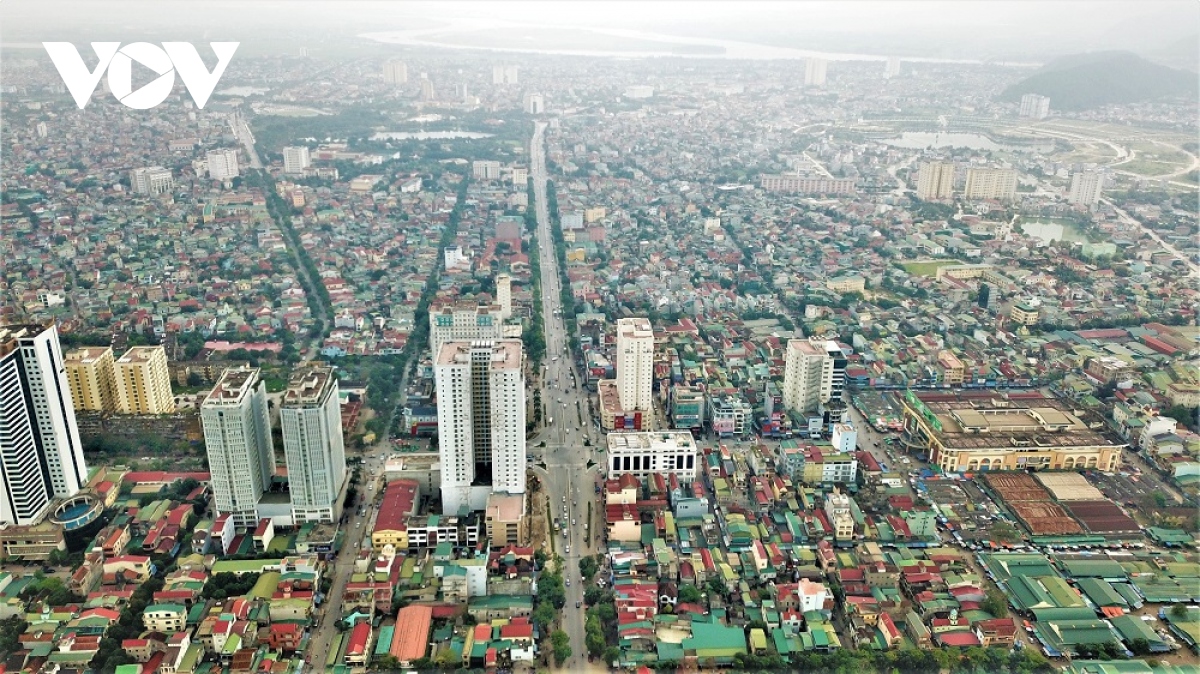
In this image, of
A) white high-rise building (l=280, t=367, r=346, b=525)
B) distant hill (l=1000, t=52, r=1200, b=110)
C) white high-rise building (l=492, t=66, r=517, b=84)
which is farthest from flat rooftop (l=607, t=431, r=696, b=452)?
white high-rise building (l=492, t=66, r=517, b=84)

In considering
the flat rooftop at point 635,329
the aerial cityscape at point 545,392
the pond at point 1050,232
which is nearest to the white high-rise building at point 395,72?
the aerial cityscape at point 545,392

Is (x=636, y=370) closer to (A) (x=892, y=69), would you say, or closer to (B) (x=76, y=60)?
(B) (x=76, y=60)

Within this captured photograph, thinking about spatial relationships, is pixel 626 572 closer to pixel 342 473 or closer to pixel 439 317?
pixel 342 473

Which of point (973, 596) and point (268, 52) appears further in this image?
point (268, 52)

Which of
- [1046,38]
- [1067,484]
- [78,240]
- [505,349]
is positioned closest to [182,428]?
[505,349]

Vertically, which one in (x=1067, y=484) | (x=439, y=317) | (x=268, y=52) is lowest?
(x=1067, y=484)

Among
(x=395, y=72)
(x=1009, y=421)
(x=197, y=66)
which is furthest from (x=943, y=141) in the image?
(x=197, y=66)

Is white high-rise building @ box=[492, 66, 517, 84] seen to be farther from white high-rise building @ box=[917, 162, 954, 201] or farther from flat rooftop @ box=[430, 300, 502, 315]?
flat rooftop @ box=[430, 300, 502, 315]
